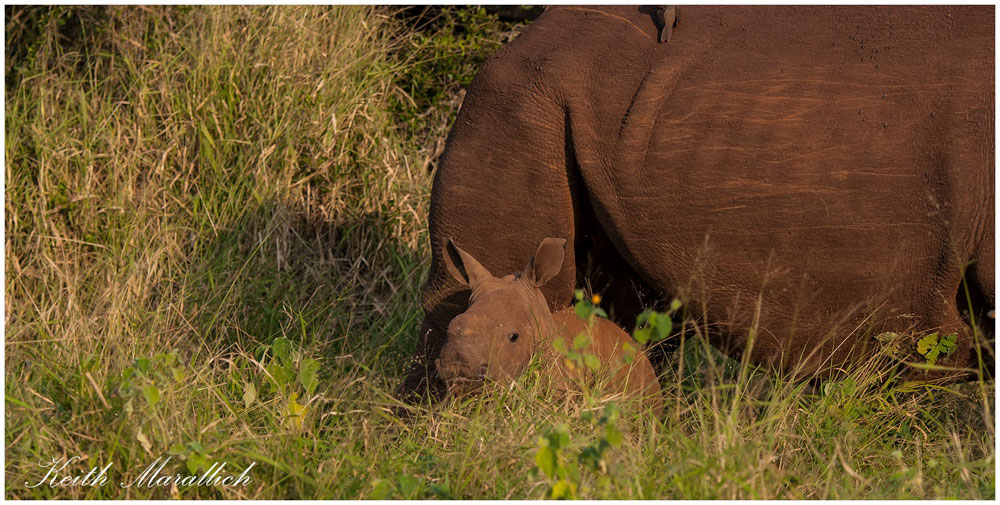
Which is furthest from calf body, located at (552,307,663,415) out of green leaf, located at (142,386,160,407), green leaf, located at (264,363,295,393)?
green leaf, located at (142,386,160,407)

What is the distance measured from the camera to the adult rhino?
3039 millimetres

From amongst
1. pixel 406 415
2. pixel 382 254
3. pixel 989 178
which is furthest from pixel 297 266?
pixel 989 178

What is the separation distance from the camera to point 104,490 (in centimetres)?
275

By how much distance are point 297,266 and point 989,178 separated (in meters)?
3.19

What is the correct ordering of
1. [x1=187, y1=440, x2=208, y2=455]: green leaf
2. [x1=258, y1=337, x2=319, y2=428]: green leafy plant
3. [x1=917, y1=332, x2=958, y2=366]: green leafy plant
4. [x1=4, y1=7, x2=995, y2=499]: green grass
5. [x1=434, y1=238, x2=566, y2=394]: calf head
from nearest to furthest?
[x1=187, y1=440, x2=208, y2=455]: green leaf < [x1=4, y1=7, x2=995, y2=499]: green grass < [x1=434, y1=238, x2=566, y2=394]: calf head < [x1=258, y1=337, x2=319, y2=428]: green leafy plant < [x1=917, y1=332, x2=958, y2=366]: green leafy plant

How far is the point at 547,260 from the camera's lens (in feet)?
10.7

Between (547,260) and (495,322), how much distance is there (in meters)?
0.32

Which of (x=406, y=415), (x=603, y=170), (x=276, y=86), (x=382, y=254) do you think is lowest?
(x=382, y=254)

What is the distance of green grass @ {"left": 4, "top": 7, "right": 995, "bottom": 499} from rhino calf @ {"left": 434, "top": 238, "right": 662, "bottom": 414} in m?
0.10

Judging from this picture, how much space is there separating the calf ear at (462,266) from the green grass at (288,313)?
0.38 meters

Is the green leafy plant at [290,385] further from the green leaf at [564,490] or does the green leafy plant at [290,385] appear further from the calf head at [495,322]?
the green leaf at [564,490]

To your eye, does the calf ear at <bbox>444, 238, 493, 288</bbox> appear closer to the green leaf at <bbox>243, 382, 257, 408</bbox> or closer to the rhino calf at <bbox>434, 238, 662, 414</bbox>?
the rhino calf at <bbox>434, 238, 662, 414</bbox>

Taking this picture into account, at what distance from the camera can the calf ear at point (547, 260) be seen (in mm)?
3240

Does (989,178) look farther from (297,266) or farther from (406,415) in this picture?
(297,266)
